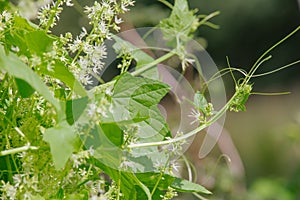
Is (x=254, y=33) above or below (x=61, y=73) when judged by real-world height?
below

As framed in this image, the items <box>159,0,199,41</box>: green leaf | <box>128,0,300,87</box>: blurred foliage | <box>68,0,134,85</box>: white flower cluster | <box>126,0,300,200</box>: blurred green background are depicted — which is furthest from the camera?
<box>128,0,300,87</box>: blurred foliage

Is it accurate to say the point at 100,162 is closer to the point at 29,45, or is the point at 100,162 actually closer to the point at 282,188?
the point at 29,45

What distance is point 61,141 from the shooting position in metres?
0.34

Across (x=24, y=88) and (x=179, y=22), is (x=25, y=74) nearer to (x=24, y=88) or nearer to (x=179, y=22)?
(x=24, y=88)

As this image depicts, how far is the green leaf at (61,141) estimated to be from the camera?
34 centimetres

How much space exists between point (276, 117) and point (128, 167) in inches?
257

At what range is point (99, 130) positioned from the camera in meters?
0.38

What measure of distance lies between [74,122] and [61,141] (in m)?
0.02

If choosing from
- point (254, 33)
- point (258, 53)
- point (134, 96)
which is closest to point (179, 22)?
point (134, 96)

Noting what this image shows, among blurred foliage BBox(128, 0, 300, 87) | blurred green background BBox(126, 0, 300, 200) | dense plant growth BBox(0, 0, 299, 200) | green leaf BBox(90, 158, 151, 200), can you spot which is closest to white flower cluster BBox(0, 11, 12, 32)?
dense plant growth BBox(0, 0, 299, 200)

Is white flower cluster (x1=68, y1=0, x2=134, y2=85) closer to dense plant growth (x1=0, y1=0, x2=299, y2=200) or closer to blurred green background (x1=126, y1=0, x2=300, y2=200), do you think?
dense plant growth (x1=0, y1=0, x2=299, y2=200)

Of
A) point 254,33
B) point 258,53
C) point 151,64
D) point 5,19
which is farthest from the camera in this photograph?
point 254,33

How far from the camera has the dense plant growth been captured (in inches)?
14.2

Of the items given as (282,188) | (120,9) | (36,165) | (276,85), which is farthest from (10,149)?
(276,85)
